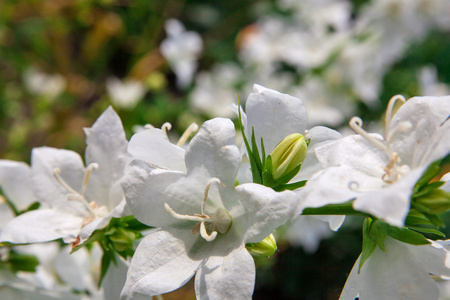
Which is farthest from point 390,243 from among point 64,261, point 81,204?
point 64,261

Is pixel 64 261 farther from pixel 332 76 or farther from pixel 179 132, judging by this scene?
pixel 332 76

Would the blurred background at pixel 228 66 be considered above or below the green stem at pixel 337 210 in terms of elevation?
below

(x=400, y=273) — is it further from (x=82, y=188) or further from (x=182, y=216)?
(x=82, y=188)

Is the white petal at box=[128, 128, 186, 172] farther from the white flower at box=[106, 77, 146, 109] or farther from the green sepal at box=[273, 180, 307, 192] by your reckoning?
the white flower at box=[106, 77, 146, 109]

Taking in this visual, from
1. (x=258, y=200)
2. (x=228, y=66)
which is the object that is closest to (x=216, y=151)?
(x=258, y=200)

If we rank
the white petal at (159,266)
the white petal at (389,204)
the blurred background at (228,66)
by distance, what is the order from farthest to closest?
the blurred background at (228,66), the white petal at (159,266), the white petal at (389,204)

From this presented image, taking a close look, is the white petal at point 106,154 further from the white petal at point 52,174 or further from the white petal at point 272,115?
the white petal at point 272,115

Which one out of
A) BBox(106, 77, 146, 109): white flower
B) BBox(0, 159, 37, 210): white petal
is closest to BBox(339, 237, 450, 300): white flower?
BBox(0, 159, 37, 210): white petal

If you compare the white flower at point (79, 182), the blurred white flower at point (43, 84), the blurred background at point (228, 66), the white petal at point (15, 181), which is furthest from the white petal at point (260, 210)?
the blurred white flower at point (43, 84)
